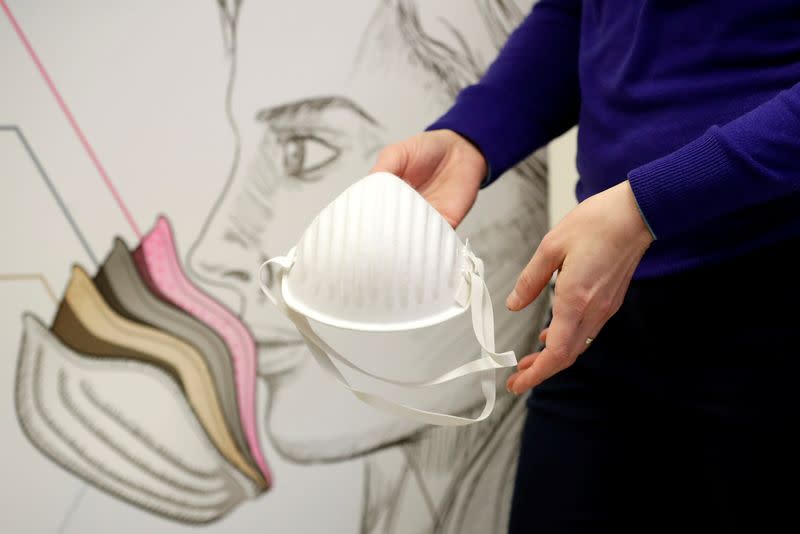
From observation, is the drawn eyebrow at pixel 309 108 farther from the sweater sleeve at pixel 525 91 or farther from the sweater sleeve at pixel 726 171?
the sweater sleeve at pixel 726 171

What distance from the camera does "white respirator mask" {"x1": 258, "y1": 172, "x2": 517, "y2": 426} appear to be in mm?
456

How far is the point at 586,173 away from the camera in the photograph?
0.60m

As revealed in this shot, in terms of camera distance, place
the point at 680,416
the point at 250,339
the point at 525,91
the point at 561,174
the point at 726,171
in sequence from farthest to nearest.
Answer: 1. the point at 561,174
2. the point at 250,339
3. the point at 525,91
4. the point at 680,416
5. the point at 726,171

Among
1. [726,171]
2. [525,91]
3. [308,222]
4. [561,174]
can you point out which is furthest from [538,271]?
[561,174]

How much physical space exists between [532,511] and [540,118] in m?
0.41

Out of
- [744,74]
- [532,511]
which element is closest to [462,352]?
[532,511]

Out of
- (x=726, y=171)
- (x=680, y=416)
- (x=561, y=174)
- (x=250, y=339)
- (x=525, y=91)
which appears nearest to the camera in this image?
(x=726, y=171)

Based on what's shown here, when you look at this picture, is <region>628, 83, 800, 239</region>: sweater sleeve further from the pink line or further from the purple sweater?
the pink line

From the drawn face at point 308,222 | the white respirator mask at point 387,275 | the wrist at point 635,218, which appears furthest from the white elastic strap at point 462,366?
the drawn face at point 308,222

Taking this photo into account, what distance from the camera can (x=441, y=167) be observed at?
2.09 ft

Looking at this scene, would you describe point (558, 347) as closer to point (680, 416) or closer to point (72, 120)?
point (680, 416)

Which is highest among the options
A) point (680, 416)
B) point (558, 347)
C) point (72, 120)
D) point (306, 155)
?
point (72, 120)

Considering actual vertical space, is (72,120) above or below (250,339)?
above

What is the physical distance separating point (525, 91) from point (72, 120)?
1.61ft
